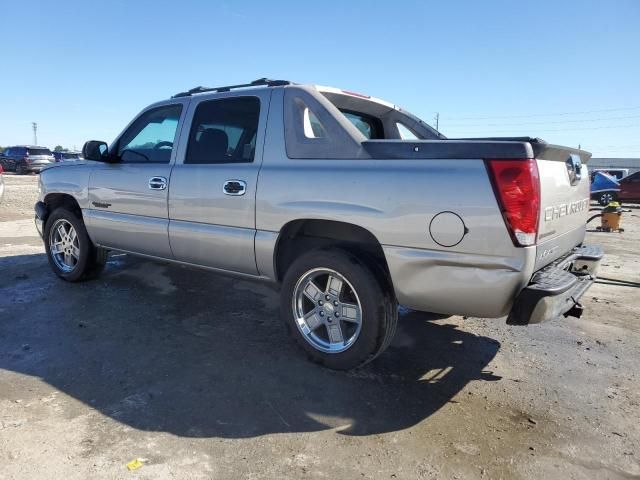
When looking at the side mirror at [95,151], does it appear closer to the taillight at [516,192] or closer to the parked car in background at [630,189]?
the taillight at [516,192]

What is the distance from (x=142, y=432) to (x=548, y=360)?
2.94 metres

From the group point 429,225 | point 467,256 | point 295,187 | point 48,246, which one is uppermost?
point 295,187

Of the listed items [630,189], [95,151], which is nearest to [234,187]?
[95,151]

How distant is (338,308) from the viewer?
3.31 meters

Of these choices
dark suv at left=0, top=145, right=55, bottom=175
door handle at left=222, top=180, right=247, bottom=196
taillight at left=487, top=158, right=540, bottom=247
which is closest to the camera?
taillight at left=487, top=158, right=540, bottom=247

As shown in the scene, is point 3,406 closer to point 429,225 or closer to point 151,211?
point 151,211

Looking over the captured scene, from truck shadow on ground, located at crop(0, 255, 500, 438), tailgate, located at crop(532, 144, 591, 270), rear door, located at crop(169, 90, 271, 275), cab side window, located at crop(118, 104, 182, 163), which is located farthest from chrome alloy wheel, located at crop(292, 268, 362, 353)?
cab side window, located at crop(118, 104, 182, 163)

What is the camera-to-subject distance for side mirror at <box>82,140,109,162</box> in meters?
4.61

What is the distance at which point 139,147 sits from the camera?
464cm

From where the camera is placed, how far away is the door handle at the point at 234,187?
360 centimetres

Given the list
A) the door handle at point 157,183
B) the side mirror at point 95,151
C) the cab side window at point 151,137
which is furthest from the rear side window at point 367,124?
the side mirror at point 95,151

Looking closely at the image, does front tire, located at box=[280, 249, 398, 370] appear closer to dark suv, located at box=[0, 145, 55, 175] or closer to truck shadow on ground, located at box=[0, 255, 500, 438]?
truck shadow on ground, located at box=[0, 255, 500, 438]

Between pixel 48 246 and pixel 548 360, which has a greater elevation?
pixel 48 246

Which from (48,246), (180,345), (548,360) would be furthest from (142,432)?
(48,246)
